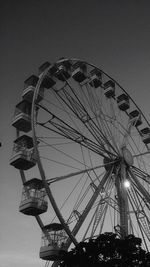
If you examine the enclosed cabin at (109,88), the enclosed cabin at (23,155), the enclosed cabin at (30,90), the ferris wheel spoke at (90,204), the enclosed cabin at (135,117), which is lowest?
the ferris wheel spoke at (90,204)

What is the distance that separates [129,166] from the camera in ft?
57.2

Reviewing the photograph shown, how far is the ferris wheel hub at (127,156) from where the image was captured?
17394 mm

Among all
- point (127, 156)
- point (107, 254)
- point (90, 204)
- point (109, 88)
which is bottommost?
point (107, 254)

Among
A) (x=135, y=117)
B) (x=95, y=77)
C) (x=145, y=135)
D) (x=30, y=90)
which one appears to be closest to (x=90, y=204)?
(x=30, y=90)

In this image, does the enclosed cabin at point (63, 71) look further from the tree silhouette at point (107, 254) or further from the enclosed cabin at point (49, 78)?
the tree silhouette at point (107, 254)

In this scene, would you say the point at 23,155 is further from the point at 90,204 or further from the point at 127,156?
the point at 127,156

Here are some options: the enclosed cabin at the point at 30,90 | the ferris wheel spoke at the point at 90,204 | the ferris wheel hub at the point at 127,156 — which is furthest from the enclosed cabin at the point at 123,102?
the ferris wheel spoke at the point at 90,204

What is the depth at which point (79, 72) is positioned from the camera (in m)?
19.9

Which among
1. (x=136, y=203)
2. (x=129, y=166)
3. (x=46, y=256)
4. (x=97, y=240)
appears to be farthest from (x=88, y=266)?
(x=129, y=166)

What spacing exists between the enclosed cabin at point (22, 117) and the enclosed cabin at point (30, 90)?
1.49 feet

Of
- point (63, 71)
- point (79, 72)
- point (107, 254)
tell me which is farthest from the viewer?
point (79, 72)

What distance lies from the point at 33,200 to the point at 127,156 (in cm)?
557

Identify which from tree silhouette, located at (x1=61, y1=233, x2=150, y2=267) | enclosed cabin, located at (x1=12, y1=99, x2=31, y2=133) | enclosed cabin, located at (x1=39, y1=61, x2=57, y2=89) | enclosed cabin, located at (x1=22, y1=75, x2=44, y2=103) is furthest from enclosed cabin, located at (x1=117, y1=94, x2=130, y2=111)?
tree silhouette, located at (x1=61, y1=233, x2=150, y2=267)

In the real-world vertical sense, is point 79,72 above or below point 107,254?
above
